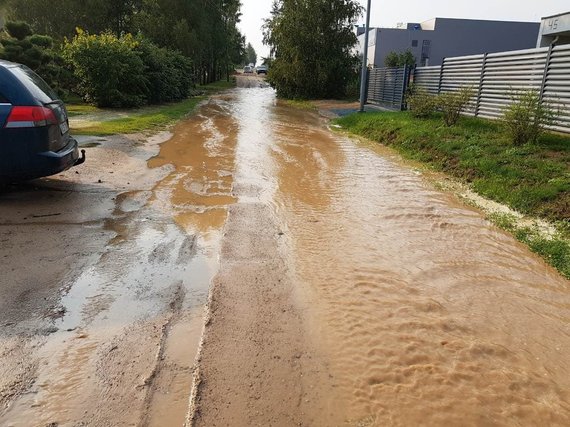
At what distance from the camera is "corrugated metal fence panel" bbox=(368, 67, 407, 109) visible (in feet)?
62.1

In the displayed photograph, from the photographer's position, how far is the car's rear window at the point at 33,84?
17.7 feet

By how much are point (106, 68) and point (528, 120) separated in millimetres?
15509

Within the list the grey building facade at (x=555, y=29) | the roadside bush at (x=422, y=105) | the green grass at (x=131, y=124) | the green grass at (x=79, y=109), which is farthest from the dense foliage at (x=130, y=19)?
the grey building facade at (x=555, y=29)

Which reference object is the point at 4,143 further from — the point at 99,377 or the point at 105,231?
the point at 99,377

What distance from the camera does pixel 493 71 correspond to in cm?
1234

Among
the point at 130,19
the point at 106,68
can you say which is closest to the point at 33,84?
the point at 106,68

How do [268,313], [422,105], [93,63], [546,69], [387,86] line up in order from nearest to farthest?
[268,313] < [546,69] < [422,105] < [93,63] < [387,86]

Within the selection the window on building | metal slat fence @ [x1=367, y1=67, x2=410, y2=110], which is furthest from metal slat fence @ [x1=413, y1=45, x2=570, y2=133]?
the window on building

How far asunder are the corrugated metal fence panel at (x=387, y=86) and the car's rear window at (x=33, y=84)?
1501 centimetres

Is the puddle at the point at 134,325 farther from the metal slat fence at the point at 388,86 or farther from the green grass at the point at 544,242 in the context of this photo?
the metal slat fence at the point at 388,86

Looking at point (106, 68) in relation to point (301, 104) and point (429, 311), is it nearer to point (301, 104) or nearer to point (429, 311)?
point (301, 104)

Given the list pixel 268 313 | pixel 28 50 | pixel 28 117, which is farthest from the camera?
pixel 28 50

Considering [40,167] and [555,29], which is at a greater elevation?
[555,29]

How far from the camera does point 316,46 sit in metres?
29.2
